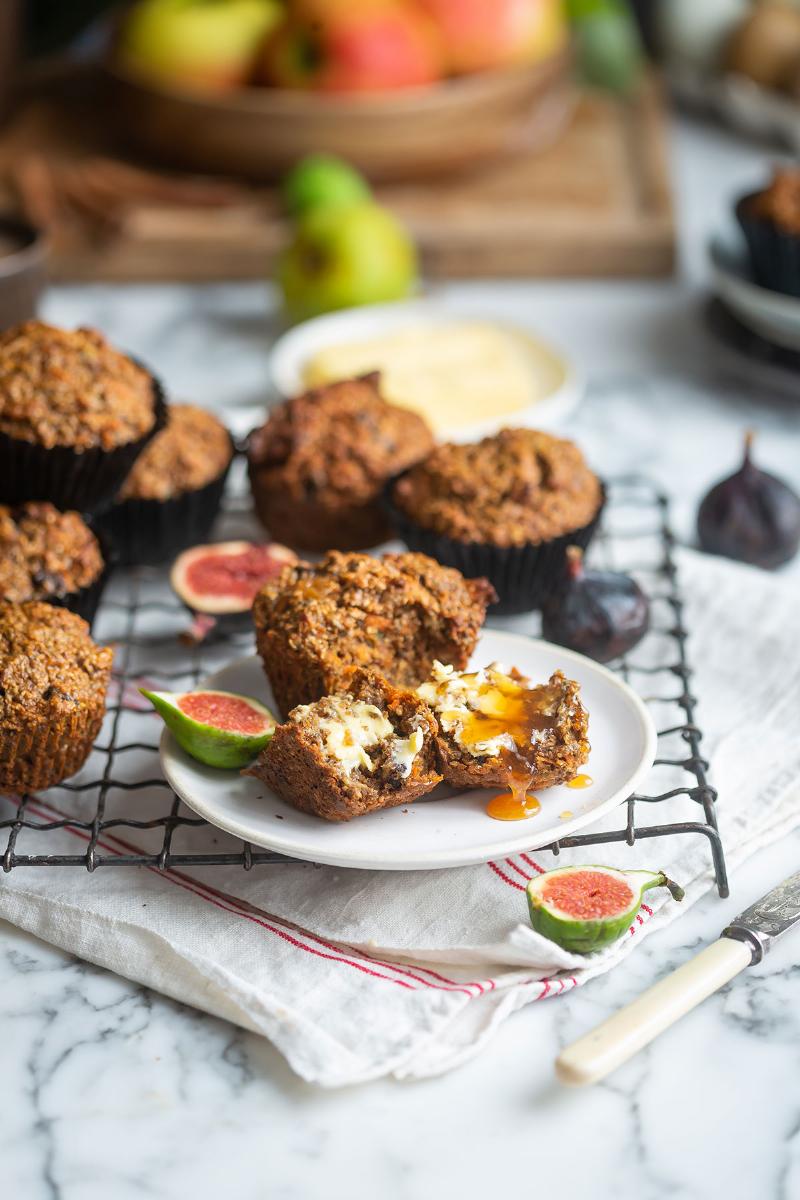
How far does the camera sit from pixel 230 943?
9.37 feet

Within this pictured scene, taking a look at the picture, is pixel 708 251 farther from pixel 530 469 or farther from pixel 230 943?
pixel 230 943

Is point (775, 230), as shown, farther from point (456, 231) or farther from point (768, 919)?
point (768, 919)

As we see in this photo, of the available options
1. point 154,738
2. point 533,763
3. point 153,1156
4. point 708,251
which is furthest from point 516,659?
point 708,251

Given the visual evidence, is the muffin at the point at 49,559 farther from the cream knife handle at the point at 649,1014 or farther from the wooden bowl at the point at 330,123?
the wooden bowl at the point at 330,123

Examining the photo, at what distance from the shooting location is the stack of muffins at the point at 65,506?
3.05 m

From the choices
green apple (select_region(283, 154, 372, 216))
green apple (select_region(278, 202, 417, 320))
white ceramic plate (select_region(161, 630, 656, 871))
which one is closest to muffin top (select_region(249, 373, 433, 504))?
white ceramic plate (select_region(161, 630, 656, 871))

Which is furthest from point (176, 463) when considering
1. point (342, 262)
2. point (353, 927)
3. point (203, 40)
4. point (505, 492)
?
point (203, 40)

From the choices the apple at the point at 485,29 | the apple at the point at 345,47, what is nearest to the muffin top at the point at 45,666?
the apple at the point at 345,47

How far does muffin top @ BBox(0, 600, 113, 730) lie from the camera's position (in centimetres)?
300

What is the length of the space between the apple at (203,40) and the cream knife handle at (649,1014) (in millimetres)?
5255

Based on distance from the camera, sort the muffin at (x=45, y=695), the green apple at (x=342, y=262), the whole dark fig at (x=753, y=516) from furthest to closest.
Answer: the green apple at (x=342, y=262)
the whole dark fig at (x=753, y=516)
the muffin at (x=45, y=695)

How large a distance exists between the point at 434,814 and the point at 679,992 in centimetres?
62

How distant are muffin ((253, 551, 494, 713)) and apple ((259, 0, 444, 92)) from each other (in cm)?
400

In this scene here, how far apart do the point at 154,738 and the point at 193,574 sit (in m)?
0.63
